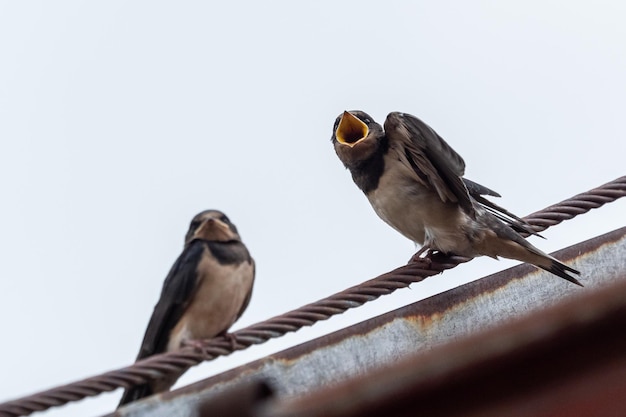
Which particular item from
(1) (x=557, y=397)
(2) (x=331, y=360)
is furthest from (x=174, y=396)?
(1) (x=557, y=397)


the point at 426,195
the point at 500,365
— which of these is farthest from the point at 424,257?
the point at 500,365

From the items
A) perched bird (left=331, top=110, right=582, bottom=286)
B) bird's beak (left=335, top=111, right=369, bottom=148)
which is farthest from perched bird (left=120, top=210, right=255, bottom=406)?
bird's beak (left=335, top=111, right=369, bottom=148)

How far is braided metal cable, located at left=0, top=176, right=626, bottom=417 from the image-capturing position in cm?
274

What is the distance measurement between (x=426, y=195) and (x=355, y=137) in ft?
1.68

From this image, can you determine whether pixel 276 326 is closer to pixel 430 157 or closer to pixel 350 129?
pixel 430 157

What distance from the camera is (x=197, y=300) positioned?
3.82 metres

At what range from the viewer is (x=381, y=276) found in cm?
335

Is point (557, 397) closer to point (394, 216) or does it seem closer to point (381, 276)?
point (381, 276)

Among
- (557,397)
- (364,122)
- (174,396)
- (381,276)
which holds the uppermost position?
(364,122)

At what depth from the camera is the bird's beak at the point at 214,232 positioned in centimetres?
405

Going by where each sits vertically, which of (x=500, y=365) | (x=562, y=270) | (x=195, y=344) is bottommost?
(x=500, y=365)

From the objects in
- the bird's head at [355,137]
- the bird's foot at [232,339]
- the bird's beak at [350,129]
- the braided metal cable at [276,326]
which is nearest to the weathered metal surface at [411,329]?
the braided metal cable at [276,326]

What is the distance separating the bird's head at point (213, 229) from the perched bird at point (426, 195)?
56 cm

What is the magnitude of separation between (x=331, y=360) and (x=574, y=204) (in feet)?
3.94
